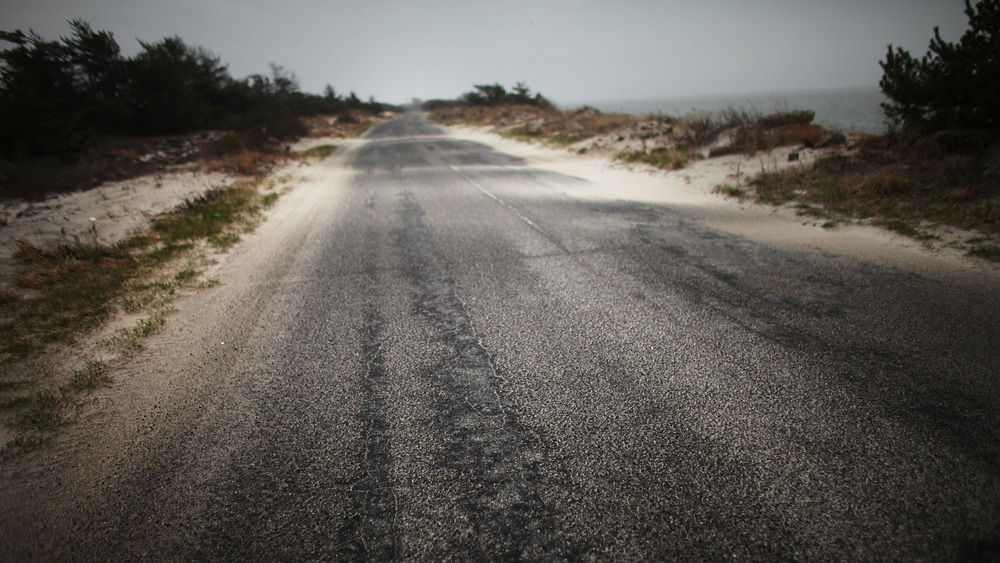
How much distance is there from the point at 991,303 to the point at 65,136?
1747cm

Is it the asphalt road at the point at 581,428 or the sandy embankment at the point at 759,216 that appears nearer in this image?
the asphalt road at the point at 581,428

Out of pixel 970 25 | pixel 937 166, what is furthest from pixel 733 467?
pixel 970 25

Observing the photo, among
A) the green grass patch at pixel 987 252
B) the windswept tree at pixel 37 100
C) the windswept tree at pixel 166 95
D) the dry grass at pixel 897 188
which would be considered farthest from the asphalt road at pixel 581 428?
the windswept tree at pixel 166 95

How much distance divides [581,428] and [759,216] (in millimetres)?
5969

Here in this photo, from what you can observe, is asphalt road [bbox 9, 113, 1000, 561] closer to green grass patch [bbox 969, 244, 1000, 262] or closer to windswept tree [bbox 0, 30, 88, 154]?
green grass patch [bbox 969, 244, 1000, 262]

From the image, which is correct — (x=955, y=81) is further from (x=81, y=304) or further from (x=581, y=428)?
(x=81, y=304)

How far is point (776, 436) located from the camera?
6.56ft

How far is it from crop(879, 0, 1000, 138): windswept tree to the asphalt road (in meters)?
5.51

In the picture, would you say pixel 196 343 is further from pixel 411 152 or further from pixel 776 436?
pixel 411 152

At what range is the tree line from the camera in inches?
380

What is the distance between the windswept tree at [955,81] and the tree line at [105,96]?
19.5m

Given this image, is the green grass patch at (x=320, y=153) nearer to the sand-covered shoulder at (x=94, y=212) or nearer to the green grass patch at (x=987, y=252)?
the sand-covered shoulder at (x=94, y=212)

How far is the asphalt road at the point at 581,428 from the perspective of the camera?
1.60 meters

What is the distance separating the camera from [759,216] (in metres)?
6.25
